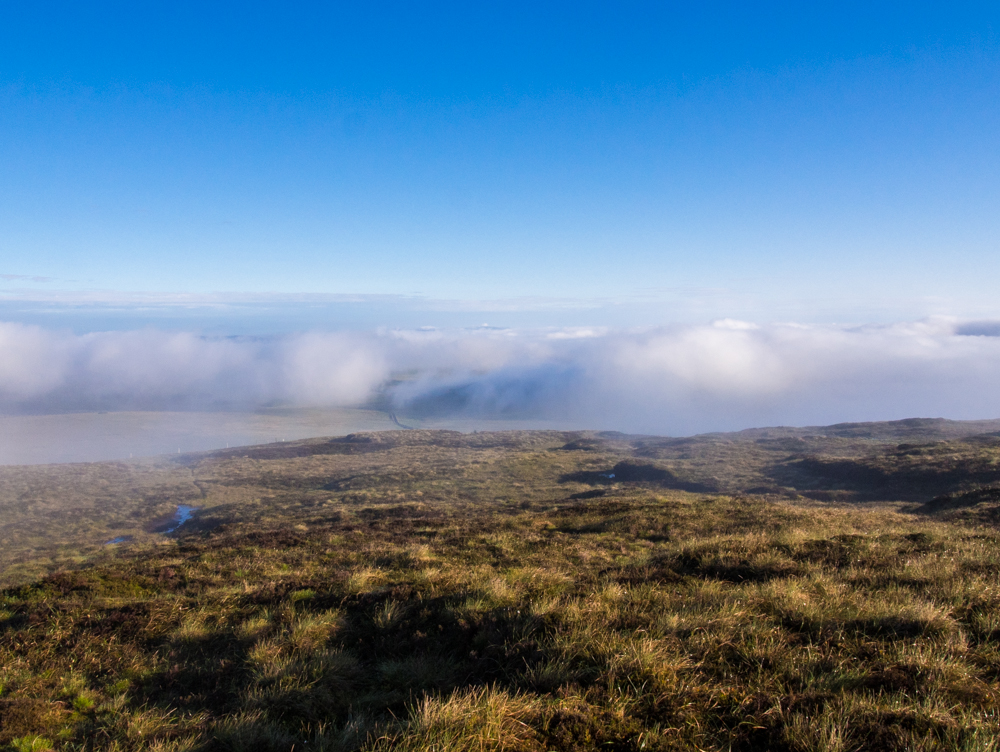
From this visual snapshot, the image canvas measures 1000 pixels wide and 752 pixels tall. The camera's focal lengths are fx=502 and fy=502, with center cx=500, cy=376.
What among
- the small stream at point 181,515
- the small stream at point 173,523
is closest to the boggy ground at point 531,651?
the small stream at point 173,523

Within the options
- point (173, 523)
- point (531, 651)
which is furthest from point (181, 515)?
point (531, 651)

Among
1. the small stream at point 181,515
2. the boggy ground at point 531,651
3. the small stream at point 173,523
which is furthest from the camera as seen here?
the small stream at point 181,515

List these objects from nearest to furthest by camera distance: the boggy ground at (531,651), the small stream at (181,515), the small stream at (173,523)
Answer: the boggy ground at (531,651)
the small stream at (173,523)
the small stream at (181,515)

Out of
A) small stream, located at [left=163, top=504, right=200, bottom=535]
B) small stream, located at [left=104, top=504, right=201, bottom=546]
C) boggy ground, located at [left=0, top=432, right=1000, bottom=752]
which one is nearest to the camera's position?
boggy ground, located at [left=0, top=432, right=1000, bottom=752]

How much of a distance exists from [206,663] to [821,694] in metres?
6.82

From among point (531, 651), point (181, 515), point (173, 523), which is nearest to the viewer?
point (531, 651)

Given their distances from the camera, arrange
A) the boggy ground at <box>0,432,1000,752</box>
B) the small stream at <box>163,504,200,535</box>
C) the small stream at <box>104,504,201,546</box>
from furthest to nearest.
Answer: the small stream at <box>163,504,200,535</box> < the small stream at <box>104,504,201,546</box> < the boggy ground at <box>0,432,1000,752</box>

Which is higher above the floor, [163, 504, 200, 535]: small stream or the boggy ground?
the boggy ground

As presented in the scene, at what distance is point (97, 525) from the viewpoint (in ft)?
167

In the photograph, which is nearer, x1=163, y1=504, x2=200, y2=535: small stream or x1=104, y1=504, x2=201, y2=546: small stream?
x1=104, y1=504, x2=201, y2=546: small stream

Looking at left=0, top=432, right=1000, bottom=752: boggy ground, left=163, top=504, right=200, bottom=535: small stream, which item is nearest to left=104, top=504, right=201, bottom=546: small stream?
left=163, top=504, right=200, bottom=535: small stream

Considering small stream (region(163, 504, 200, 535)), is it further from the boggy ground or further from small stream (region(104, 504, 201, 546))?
the boggy ground

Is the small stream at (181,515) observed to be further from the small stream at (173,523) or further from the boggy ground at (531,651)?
the boggy ground at (531,651)

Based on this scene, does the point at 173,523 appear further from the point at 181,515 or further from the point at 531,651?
the point at 531,651
